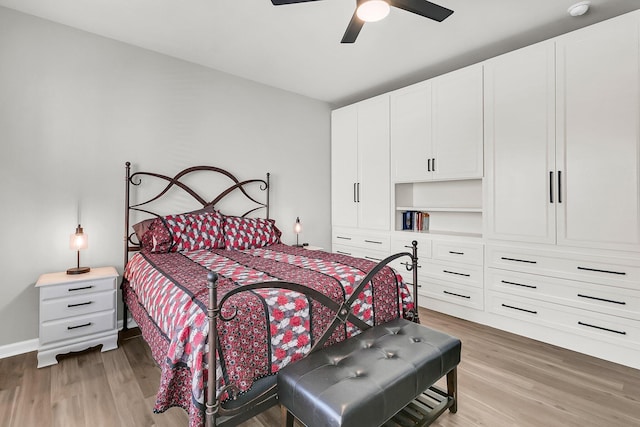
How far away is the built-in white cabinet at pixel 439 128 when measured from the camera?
3.21 metres

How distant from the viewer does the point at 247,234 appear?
3.33 metres

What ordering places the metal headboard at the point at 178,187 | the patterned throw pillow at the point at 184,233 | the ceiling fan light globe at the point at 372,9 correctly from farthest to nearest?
1. the metal headboard at the point at 178,187
2. the patterned throw pillow at the point at 184,233
3. the ceiling fan light globe at the point at 372,9

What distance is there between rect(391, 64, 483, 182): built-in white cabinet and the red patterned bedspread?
170cm

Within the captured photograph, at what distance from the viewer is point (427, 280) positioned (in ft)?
11.8

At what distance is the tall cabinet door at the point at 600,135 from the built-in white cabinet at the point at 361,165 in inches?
71.7

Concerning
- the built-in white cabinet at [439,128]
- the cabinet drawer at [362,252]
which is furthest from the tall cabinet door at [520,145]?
the cabinet drawer at [362,252]

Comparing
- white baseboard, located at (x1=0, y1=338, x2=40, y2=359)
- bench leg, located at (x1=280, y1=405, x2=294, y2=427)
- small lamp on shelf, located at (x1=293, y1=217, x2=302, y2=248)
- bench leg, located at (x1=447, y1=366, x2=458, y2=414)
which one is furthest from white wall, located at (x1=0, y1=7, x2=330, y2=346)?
bench leg, located at (x1=447, y1=366, x2=458, y2=414)

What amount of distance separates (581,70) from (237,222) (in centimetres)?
335

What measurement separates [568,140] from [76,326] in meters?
4.21

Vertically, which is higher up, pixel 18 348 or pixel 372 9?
pixel 372 9

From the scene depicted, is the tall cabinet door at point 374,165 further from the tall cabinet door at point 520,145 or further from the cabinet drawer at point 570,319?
the cabinet drawer at point 570,319

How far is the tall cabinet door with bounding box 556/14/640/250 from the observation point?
91.6 inches

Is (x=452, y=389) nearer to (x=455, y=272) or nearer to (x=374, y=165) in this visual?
(x=455, y=272)

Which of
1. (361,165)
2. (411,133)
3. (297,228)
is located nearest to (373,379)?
(297,228)
